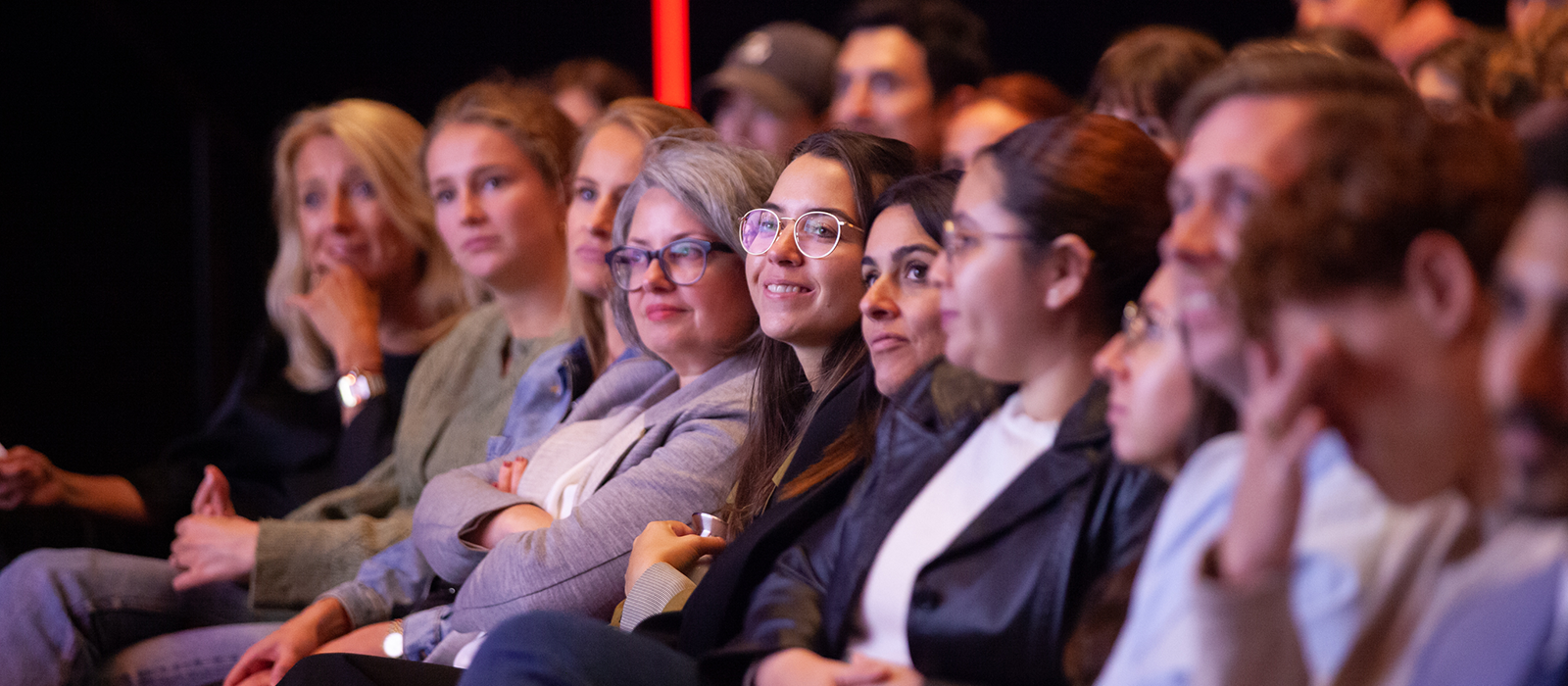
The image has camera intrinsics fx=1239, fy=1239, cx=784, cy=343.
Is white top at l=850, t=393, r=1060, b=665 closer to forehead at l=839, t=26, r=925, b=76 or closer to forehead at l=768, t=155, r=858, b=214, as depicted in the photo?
forehead at l=768, t=155, r=858, b=214

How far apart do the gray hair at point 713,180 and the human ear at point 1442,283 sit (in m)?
1.11

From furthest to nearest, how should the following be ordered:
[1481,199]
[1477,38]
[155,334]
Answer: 1. [155,334]
2. [1477,38]
3. [1481,199]

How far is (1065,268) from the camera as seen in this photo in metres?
1.08

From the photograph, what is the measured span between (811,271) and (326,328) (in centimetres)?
159

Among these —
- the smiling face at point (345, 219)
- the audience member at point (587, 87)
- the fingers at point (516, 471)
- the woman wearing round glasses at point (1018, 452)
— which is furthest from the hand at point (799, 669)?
the audience member at point (587, 87)

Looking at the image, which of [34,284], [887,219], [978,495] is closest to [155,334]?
[34,284]

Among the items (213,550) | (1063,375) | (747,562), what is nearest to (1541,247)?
(1063,375)

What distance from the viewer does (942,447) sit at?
1.20m

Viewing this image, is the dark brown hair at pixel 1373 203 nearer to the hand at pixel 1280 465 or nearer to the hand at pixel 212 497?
the hand at pixel 1280 465

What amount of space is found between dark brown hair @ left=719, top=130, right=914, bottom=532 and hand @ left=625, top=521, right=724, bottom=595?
0.20 feet

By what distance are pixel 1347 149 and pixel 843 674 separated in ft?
2.02

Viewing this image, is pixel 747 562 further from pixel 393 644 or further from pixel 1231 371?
pixel 393 644

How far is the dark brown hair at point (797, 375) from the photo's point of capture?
5.22ft

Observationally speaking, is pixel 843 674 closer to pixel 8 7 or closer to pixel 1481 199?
pixel 1481 199
